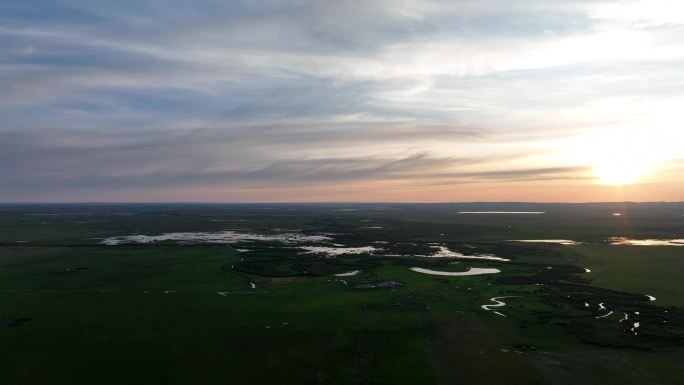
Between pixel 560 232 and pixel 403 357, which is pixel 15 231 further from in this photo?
pixel 560 232

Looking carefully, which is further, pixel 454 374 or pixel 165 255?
pixel 165 255

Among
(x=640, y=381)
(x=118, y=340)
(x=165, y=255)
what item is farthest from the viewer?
(x=165, y=255)

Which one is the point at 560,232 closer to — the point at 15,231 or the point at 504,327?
the point at 504,327

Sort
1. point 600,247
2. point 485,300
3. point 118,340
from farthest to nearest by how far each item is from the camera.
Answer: point 600,247 → point 485,300 → point 118,340

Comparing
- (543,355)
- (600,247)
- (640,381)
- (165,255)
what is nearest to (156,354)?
(543,355)

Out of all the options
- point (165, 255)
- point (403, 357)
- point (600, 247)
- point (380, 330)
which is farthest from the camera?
point (600, 247)

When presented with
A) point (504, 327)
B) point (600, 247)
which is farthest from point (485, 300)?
point (600, 247)
